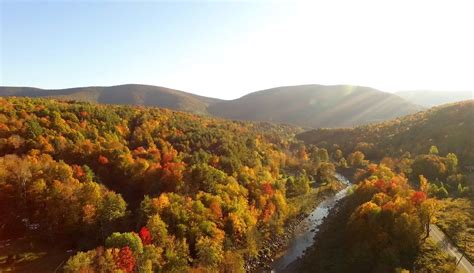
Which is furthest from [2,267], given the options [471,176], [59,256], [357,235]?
[471,176]

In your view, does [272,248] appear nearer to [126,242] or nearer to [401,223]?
[401,223]

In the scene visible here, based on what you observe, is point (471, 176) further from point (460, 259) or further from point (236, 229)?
point (236, 229)

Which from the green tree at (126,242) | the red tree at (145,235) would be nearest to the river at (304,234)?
the red tree at (145,235)

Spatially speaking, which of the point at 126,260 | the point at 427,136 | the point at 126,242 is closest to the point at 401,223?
the point at 126,260

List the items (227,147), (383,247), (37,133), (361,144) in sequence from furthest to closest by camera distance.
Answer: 1. (361,144)
2. (227,147)
3. (37,133)
4. (383,247)

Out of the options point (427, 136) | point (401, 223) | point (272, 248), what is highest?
point (427, 136)

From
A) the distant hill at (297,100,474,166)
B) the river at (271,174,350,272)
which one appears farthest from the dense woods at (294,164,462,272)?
the distant hill at (297,100,474,166)
